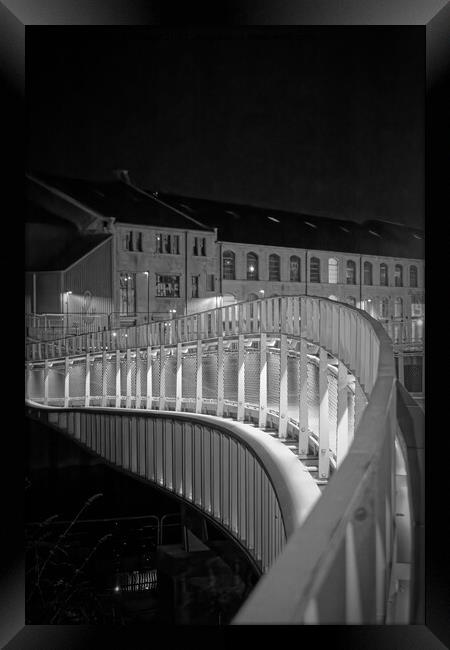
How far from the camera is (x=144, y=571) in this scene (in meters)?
5.67

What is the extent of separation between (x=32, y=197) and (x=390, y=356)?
3174mm

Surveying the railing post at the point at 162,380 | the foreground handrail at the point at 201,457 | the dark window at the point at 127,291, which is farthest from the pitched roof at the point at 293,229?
the foreground handrail at the point at 201,457

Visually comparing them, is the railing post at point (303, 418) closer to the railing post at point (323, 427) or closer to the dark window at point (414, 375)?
the railing post at point (323, 427)

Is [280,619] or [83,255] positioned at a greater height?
Result: [83,255]

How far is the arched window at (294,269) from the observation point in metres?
5.95

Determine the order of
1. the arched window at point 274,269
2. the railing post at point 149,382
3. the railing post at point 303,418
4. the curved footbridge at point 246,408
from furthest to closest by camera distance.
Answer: the railing post at point 149,382
the arched window at point 274,269
the railing post at point 303,418
the curved footbridge at point 246,408

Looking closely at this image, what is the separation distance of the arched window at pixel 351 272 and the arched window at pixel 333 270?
10cm

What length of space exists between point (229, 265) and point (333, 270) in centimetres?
74
